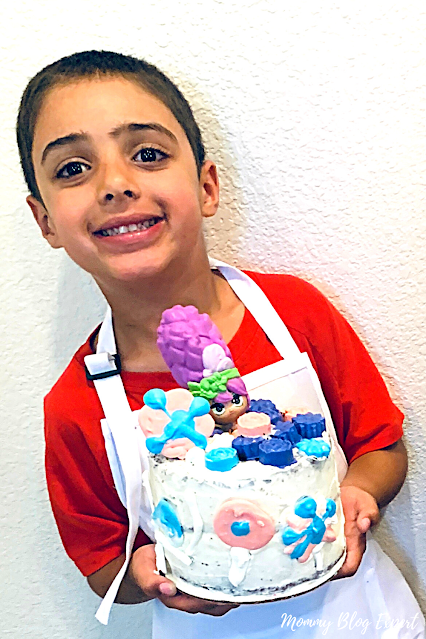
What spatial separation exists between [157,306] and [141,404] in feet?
0.36

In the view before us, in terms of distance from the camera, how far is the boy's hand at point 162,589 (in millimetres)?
504

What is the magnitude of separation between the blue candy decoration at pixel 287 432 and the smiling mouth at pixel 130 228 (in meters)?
0.25

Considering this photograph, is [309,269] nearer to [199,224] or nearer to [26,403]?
[199,224]

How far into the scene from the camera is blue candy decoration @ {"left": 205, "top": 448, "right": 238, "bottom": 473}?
42cm

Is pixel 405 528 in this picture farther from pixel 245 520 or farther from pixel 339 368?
pixel 245 520

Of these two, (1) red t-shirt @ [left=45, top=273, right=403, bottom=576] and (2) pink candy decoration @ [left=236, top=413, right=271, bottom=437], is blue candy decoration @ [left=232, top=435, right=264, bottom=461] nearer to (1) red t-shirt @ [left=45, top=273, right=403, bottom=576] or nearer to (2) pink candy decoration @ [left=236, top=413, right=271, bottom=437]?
(2) pink candy decoration @ [left=236, top=413, right=271, bottom=437]

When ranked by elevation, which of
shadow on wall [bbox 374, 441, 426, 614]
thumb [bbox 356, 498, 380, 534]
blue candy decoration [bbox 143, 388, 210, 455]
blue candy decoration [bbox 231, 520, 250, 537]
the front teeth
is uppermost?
the front teeth

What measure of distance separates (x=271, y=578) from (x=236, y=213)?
404 millimetres

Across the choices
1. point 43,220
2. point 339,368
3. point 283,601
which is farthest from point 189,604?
point 43,220

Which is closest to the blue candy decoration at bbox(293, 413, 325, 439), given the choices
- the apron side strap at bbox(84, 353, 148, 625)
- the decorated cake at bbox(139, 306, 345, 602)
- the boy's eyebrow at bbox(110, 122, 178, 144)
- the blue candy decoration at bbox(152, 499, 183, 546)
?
the decorated cake at bbox(139, 306, 345, 602)

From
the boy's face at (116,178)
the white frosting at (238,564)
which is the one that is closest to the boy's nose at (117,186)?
the boy's face at (116,178)

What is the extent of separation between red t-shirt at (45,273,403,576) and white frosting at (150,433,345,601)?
0.67 ft

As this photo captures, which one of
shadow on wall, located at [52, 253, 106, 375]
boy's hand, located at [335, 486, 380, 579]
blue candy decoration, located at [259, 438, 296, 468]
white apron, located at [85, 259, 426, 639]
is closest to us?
blue candy decoration, located at [259, 438, 296, 468]

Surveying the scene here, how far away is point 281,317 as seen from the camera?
671 millimetres
